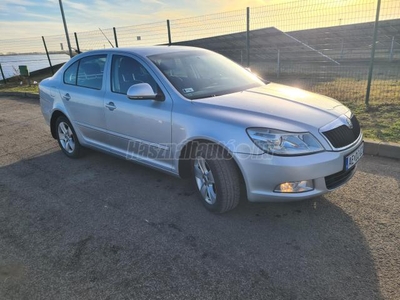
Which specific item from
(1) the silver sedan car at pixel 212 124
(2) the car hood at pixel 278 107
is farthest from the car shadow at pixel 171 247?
(2) the car hood at pixel 278 107

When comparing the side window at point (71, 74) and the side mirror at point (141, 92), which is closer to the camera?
the side mirror at point (141, 92)

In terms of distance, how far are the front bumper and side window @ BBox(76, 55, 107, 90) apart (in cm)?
241

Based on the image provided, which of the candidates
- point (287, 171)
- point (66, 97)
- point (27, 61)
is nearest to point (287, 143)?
point (287, 171)

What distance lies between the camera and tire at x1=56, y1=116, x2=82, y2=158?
16.1ft

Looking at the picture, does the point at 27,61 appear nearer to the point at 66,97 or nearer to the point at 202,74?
the point at 66,97

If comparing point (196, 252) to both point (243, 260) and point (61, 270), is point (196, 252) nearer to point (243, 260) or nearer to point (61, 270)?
point (243, 260)

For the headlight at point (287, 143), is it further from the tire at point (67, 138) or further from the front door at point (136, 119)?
the tire at point (67, 138)

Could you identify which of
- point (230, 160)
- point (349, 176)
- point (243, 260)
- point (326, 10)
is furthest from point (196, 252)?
point (326, 10)

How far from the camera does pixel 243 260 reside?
250 centimetres

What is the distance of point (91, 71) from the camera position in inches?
174

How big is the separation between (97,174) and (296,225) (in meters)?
2.75

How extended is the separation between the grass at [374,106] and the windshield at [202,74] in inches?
93.5

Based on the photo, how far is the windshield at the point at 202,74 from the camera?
136 inches

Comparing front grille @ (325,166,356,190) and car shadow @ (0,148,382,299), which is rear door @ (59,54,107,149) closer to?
car shadow @ (0,148,382,299)
